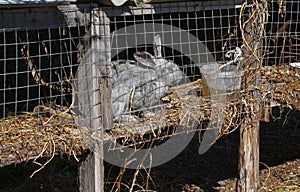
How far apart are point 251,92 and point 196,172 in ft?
6.44

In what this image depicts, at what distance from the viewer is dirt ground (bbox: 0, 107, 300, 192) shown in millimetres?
5880

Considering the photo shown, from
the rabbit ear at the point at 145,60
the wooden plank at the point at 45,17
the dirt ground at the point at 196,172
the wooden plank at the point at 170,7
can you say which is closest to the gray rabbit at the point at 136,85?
the rabbit ear at the point at 145,60

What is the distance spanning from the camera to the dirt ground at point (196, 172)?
5.88 metres

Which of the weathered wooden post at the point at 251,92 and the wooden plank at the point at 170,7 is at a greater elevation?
the wooden plank at the point at 170,7

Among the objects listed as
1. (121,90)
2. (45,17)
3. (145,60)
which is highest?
(45,17)

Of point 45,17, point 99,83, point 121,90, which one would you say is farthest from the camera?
point 121,90

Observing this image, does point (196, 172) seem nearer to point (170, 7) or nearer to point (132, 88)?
point (132, 88)

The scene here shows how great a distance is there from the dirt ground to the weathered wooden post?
0.54 metres

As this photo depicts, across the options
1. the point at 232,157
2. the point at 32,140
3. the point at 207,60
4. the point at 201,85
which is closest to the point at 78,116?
the point at 32,140

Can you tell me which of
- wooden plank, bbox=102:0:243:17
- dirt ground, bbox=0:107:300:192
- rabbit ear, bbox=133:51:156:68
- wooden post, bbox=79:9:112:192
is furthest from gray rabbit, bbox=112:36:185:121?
dirt ground, bbox=0:107:300:192

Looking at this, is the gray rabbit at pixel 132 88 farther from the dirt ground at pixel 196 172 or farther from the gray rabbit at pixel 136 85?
the dirt ground at pixel 196 172

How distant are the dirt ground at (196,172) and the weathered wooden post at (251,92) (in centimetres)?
54

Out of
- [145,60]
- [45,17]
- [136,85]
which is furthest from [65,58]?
[45,17]

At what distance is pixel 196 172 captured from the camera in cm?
636
